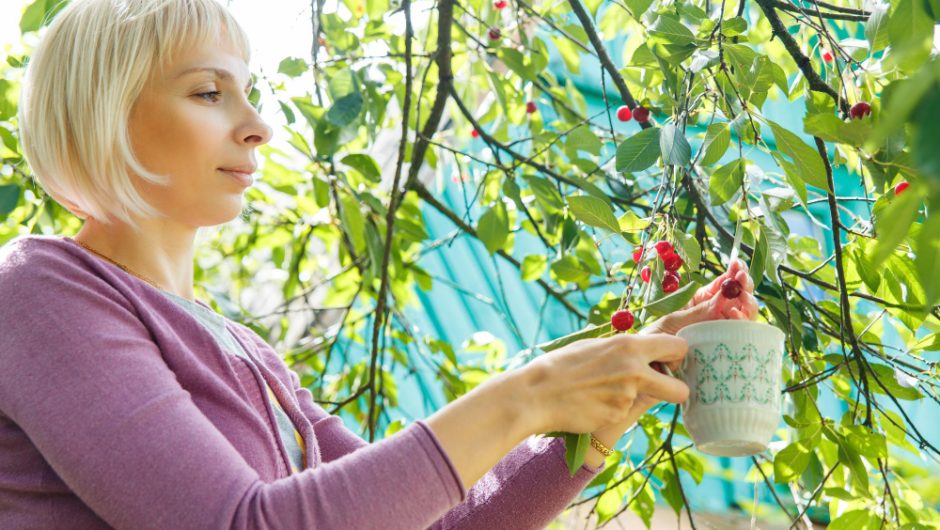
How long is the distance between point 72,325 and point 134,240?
0.21 m

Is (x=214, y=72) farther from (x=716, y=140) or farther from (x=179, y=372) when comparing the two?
(x=716, y=140)

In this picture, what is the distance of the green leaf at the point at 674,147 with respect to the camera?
1.07 m

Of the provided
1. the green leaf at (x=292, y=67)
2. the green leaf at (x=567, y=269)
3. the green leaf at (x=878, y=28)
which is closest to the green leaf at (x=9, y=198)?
the green leaf at (x=292, y=67)

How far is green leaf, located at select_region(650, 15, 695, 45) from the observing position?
1.16 m

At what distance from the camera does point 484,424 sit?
2.71 feet

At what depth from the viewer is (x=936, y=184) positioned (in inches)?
15.4

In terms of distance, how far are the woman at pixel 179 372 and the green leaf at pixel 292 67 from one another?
0.75 m

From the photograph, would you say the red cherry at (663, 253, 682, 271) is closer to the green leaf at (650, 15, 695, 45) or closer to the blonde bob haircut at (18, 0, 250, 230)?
the green leaf at (650, 15, 695, 45)

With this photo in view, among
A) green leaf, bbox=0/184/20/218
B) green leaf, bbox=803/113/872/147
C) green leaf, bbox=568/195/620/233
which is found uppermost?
green leaf, bbox=803/113/872/147

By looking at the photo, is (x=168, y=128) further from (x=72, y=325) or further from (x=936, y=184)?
(x=936, y=184)

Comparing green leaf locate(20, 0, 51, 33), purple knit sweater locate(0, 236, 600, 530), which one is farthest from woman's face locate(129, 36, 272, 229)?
green leaf locate(20, 0, 51, 33)

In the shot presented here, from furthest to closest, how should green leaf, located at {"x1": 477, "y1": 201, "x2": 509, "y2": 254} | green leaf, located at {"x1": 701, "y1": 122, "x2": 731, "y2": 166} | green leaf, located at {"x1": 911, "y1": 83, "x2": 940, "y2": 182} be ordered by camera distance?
green leaf, located at {"x1": 477, "y1": 201, "x2": 509, "y2": 254} → green leaf, located at {"x1": 701, "y1": 122, "x2": 731, "y2": 166} → green leaf, located at {"x1": 911, "y1": 83, "x2": 940, "y2": 182}

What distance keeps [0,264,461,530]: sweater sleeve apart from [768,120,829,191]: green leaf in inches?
18.4

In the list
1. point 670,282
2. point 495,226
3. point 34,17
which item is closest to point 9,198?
point 34,17
